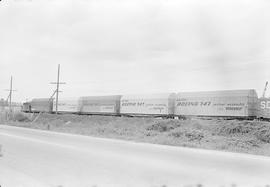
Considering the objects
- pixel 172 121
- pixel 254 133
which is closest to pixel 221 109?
pixel 172 121

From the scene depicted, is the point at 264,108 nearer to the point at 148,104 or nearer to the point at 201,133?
the point at 201,133

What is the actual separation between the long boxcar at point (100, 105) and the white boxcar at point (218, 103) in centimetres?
993

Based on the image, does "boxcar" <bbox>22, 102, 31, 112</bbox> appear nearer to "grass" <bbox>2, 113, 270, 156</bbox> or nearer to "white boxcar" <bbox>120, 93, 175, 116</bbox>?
"white boxcar" <bbox>120, 93, 175, 116</bbox>

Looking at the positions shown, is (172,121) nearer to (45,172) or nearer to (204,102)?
(204,102)

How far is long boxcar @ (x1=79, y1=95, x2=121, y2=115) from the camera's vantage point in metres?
41.0

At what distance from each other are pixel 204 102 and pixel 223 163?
21.3 m

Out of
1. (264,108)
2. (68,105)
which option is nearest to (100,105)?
(68,105)

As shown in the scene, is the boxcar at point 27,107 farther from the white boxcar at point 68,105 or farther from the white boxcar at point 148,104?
the white boxcar at point 148,104

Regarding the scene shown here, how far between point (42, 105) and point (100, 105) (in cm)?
1670

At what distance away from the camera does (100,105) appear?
43.7m

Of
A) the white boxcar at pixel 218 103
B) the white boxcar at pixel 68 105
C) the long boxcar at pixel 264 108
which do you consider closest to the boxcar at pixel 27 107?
the white boxcar at pixel 68 105

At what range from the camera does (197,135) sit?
818 inches

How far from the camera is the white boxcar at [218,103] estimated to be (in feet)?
89.1

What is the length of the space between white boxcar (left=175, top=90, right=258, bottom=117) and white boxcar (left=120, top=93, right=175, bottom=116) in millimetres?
932
